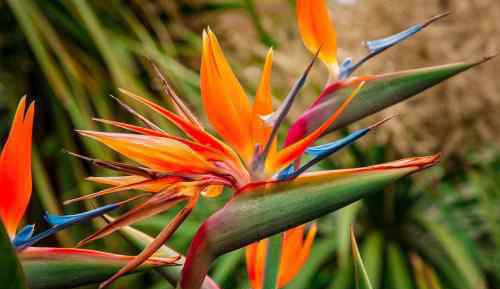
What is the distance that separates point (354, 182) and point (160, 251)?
85 mm

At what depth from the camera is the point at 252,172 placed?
1.15ft

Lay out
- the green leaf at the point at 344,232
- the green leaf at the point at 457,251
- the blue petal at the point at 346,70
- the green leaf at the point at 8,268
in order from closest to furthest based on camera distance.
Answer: the green leaf at the point at 8,268, the blue petal at the point at 346,70, the green leaf at the point at 344,232, the green leaf at the point at 457,251

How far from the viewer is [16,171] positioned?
327 mm

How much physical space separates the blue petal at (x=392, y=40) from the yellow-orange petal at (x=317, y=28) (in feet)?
0.06

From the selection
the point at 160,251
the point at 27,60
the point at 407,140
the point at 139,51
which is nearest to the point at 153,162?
the point at 160,251

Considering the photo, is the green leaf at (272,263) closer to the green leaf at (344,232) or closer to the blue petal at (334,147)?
the blue petal at (334,147)

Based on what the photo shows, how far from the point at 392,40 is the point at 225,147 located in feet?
0.30

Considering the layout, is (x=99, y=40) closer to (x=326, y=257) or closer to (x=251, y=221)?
(x=326, y=257)

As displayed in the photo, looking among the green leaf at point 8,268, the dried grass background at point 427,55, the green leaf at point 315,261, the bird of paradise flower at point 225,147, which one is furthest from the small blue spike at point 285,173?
the dried grass background at point 427,55

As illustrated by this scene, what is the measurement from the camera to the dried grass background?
208 cm

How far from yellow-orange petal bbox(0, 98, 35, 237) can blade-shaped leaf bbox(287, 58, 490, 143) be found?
110 millimetres

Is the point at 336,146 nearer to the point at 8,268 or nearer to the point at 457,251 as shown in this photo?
the point at 8,268

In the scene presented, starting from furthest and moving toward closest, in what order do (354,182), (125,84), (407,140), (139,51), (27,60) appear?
(407,140)
(27,60)
(139,51)
(125,84)
(354,182)

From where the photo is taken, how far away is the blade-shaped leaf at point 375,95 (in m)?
0.33
